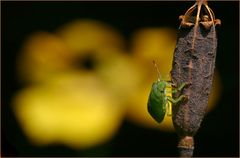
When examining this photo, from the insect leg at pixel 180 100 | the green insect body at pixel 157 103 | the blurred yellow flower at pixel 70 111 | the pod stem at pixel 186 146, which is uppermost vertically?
the insect leg at pixel 180 100

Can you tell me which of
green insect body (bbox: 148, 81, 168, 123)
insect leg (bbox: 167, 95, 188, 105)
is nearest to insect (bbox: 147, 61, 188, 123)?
green insect body (bbox: 148, 81, 168, 123)

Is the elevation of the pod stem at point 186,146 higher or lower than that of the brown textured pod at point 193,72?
lower

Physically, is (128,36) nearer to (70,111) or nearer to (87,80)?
(87,80)

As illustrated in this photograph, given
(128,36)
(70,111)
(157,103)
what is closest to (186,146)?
(157,103)

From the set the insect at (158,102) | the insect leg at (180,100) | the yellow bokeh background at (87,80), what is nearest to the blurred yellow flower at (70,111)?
the yellow bokeh background at (87,80)

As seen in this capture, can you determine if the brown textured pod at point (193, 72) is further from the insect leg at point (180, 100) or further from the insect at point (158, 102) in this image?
the insect at point (158, 102)

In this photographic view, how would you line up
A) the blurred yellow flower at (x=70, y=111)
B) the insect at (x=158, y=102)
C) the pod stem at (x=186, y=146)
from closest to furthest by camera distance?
the pod stem at (x=186, y=146) < the insect at (x=158, y=102) < the blurred yellow flower at (x=70, y=111)

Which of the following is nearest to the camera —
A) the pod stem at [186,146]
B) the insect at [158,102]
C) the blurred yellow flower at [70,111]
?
the pod stem at [186,146]
